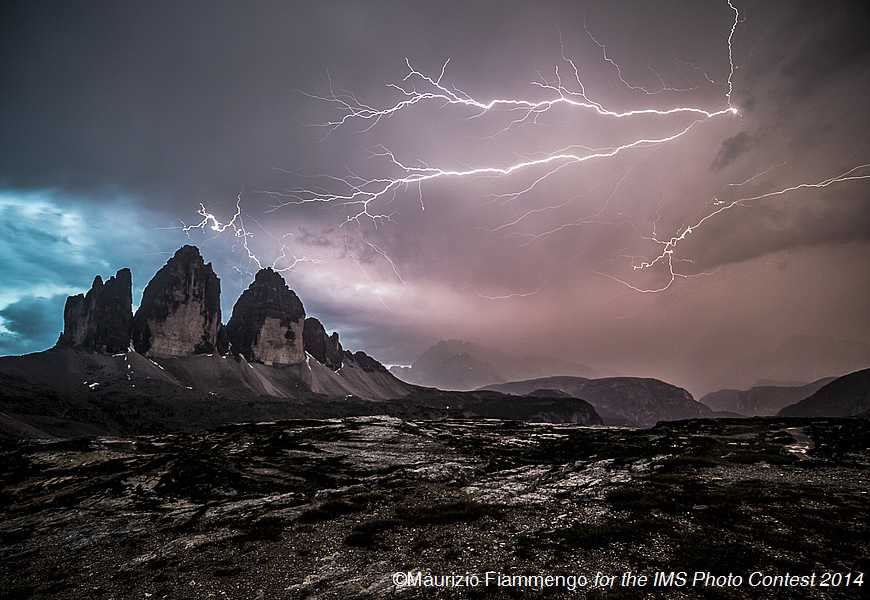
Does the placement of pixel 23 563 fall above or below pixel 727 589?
below

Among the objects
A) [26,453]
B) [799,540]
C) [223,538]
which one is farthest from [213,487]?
[799,540]

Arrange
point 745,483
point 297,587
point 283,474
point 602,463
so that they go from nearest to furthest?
point 297,587
point 745,483
point 602,463
point 283,474

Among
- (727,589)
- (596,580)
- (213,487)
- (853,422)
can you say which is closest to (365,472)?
(213,487)

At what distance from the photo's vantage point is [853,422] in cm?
5578

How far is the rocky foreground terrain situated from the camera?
679 inches

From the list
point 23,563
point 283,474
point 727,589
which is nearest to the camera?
point 727,589

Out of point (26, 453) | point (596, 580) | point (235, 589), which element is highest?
point (596, 580)

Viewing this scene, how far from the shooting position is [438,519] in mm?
25844

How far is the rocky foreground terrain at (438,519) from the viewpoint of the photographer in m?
17.2

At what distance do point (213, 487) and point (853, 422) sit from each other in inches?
3603

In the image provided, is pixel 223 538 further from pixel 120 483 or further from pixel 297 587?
pixel 120 483

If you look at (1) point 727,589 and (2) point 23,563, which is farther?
(2) point 23,563

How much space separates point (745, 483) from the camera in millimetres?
29172

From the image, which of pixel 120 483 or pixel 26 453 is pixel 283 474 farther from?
pixel 26 453
